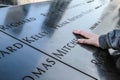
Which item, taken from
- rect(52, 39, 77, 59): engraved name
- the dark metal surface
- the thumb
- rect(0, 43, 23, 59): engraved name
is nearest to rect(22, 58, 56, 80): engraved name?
the dark metal surface

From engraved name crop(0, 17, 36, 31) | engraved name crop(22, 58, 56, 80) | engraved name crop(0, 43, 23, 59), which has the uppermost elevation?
engraved name crop(0, 17, 36, 31)

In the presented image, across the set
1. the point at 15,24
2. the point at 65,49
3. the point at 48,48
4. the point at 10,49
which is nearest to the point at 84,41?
the point at 65,49

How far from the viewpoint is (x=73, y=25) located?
3377 mm

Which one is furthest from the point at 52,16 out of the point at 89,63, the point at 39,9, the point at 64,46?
the point at 89,63

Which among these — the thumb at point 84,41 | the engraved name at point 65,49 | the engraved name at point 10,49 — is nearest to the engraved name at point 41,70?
the engraved name at point 65,49

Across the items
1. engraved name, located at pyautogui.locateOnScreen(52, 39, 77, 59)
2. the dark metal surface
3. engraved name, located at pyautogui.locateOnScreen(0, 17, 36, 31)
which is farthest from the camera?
engraved name, located at pyautogui.locateOnScreen(0, 17, 36, 31)

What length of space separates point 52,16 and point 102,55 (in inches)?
39.3

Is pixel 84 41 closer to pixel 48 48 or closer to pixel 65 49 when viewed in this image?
pixel 65 49

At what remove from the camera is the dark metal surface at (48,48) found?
219cm

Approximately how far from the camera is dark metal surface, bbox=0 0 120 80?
219 centimetres

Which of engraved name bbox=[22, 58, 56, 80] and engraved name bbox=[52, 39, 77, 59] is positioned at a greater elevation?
engraved name bbox=[52, 39, 77, 59]

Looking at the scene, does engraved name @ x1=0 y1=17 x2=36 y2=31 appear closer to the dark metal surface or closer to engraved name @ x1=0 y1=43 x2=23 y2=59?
the dark metal surface

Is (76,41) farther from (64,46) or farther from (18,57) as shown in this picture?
(18,57)

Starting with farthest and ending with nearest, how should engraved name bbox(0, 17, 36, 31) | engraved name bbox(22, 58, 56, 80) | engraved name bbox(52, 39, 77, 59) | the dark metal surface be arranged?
engraved name bbox(0, 17, 36, 31) → engraved name bbox(52, 39, 77, 59) → the dark metal surface → engraved name bbox(22, 58, 56, 80)
